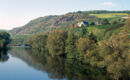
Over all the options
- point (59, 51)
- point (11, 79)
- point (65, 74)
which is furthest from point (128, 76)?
point (59, 51)

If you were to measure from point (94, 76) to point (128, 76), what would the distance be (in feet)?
29.2

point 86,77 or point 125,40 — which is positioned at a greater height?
point 125,40

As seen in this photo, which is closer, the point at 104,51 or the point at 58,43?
the point at 104,51

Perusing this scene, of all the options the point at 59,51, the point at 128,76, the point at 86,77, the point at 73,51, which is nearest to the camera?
the point at 128,76

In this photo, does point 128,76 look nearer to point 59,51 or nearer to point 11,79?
point 11,79

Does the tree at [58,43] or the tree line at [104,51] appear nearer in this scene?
the tree line at [104,51]

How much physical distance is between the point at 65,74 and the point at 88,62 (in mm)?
14189

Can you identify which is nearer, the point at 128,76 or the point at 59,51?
the point at 128,76

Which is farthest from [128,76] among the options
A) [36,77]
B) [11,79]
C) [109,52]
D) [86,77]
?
[11,79]

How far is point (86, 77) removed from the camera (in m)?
46.7

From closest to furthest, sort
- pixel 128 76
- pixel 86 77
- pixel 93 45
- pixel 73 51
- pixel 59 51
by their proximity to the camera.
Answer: pixel 128 76 → pixel 86 77 → pixel 93 45 → pixel 73 51 → pixel 59 51

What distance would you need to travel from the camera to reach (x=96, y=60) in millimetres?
55156

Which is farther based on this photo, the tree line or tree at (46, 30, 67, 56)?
tree at (46, 30, 67, 56)

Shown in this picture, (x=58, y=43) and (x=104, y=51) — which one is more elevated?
(x=104, y=51)
